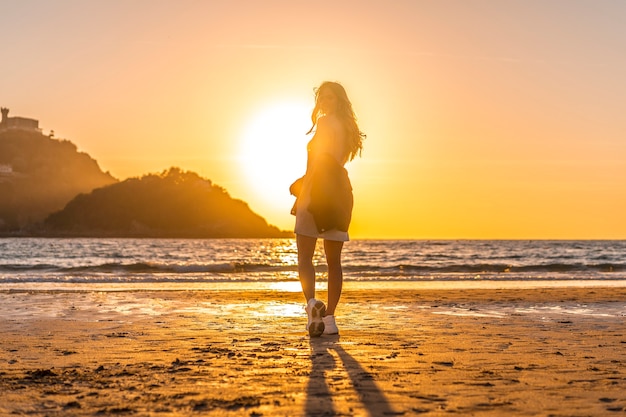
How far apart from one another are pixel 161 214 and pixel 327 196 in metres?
183

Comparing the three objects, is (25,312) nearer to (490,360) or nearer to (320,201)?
(320,201)

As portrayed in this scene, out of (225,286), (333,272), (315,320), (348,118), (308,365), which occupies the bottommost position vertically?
(225,286)

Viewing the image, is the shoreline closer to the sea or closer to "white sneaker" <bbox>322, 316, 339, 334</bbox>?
the sea

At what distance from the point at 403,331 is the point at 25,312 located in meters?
4.65

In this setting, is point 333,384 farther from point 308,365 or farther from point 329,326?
point 329,326

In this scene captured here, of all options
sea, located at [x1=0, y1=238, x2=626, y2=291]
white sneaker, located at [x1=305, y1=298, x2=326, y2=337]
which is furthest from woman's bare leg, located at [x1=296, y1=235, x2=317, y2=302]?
sea, located at [x1=0, y1=238, x2=626, y2=291]

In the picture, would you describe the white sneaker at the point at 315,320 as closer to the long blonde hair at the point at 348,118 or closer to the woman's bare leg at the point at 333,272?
the woman's bare leg at the point at 333,272

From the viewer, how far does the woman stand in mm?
6410

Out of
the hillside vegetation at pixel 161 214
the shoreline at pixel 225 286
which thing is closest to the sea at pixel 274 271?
the shoreline at pixel 225 286

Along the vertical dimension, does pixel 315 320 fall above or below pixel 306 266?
below

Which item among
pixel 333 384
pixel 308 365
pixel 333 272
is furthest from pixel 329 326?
pixel 333 384

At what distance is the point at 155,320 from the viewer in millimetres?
8070

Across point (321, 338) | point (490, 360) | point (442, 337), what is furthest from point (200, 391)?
point (442, 337)

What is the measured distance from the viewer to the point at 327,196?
642cm
